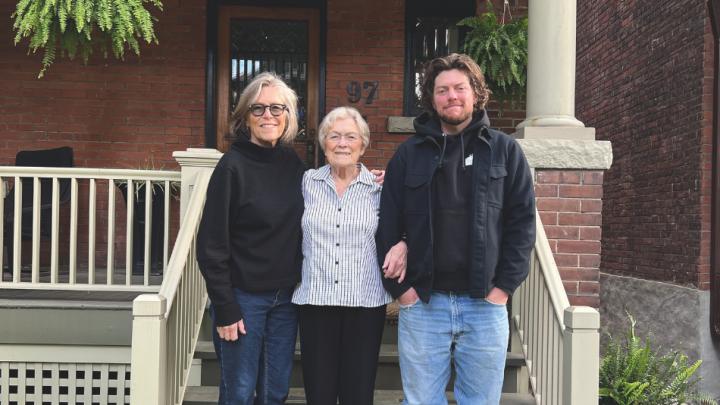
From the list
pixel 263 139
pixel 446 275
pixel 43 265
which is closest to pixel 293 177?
pixel 263 139

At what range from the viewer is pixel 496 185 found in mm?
2223

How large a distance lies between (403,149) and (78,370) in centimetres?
269

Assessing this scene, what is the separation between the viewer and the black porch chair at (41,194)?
16.4 ft

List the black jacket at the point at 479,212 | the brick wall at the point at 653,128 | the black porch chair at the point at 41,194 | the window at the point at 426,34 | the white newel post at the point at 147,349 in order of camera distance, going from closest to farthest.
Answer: the black jacket at the point at 479,212 < the white newel post at the point at 147,349 < the black porch chair at the point at 41,194 < the window at the point at 426,34 < the brick wall at the point at 653,128

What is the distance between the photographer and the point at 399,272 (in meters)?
2.27

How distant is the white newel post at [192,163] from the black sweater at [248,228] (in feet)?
4.14

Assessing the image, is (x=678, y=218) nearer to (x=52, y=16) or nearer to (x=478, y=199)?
(x=478, y=199)

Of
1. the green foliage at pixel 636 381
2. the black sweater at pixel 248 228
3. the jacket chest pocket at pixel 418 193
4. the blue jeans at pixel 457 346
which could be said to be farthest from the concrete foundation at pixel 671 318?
the black sweater at pixel 248 228

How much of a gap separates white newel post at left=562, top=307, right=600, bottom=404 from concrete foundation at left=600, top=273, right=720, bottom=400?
3225 millimetres

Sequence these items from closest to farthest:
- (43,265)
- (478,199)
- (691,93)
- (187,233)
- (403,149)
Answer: (478,199)
(403,149)
(187,233)
(43,265)
(691,93)

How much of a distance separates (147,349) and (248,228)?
654mm

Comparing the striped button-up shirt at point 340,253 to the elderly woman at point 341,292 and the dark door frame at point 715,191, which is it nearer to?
the elderly woman at point 341,292

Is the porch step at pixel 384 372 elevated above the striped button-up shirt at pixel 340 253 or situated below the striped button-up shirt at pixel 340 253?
below

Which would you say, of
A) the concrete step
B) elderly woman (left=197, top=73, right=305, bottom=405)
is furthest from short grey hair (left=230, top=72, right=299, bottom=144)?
the concrete step
